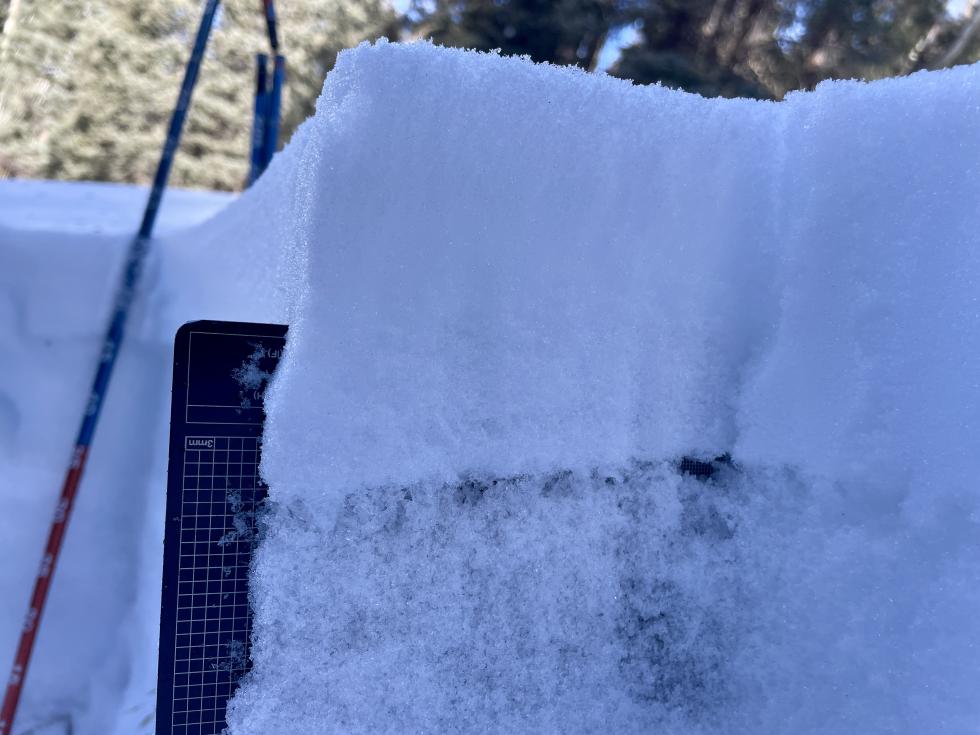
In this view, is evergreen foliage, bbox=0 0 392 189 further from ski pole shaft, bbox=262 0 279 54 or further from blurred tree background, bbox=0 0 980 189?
ski pole shaft, bbox=262 0 279 54

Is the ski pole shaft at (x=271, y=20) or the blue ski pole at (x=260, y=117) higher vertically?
the ski pole shaft at (x=271, y=20)

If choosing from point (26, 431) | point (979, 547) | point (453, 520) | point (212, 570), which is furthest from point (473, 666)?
point (26, 431)

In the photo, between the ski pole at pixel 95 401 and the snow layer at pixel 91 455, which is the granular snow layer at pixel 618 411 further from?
the ski pole at pixel 95 401

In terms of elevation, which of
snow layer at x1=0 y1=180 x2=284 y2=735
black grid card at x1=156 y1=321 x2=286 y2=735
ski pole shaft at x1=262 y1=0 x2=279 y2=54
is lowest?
snow layer at x1=0 y1=180 x2=284 y2=735

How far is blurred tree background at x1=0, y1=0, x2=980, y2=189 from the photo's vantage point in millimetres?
4848

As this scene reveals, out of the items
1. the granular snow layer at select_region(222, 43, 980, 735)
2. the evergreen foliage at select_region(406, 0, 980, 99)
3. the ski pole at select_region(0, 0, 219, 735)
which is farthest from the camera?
the evergreen foliage at select_region(406, 0, 980, 99)

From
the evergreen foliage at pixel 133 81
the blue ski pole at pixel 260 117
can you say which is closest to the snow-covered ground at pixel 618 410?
the blue ski pole at pixel 260 117

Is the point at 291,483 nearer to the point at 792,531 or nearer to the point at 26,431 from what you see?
the point at 792,531

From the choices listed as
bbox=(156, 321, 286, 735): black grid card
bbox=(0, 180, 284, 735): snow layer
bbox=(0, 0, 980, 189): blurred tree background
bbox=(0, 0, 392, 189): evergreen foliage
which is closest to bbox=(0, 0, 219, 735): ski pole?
bbox=(0, 180, 284, 735): snow layer

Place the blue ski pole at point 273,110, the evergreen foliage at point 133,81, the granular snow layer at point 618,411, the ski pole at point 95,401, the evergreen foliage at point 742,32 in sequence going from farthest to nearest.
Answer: the evergreen foliage at point 742,32, the evergreen foliage at point 133,81, the blue ski pole at point 273,110, the ski pole at point 95,401, the granular snow layer at point 618,411

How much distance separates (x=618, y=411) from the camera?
485 mm

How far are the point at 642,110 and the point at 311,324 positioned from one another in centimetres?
32

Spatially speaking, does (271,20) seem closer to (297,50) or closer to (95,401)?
(95,401)

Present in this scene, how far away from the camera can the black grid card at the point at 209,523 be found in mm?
461
